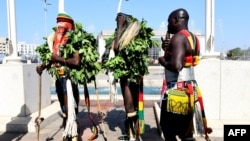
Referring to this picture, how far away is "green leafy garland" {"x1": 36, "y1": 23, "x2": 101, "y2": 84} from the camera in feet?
13.5

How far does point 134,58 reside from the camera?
4.15 metres

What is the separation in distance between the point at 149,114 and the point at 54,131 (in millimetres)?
2487

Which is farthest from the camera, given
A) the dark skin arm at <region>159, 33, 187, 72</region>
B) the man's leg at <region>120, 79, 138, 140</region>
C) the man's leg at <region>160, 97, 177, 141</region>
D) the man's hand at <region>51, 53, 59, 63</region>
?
the man's leg at <region>120, 79, 138, 140</region>

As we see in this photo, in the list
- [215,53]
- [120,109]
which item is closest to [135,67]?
[215,53]

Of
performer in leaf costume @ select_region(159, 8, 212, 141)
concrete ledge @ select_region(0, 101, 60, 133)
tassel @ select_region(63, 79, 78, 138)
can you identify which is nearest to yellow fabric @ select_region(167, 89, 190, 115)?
performer in leaf costume @ select_region(159, 8, 212, 141)

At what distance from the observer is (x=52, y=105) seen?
24.0 ft

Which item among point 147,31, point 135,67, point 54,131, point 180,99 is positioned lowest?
point 54,131

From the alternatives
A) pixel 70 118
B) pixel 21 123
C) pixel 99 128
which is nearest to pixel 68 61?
pixel 70 118

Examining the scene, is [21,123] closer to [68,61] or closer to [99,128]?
[99,128]

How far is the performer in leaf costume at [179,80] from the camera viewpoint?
2963mm

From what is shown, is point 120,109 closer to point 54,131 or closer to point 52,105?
point 52,105

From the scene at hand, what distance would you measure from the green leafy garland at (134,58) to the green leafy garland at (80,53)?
311mm

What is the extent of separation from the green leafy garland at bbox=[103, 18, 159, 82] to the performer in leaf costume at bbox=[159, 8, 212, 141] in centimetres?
91

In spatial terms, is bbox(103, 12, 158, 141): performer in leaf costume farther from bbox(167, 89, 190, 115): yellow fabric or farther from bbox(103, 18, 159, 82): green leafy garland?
bbox(167, 89, 190, 115): yellow fabric
